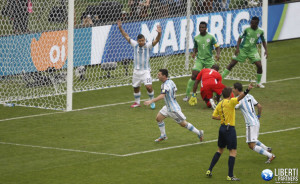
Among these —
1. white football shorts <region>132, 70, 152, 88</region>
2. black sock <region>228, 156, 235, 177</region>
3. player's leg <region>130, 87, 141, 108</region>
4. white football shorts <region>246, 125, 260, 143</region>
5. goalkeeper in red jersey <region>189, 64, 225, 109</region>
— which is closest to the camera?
black sock <region>228, 156, 235, 177</region>

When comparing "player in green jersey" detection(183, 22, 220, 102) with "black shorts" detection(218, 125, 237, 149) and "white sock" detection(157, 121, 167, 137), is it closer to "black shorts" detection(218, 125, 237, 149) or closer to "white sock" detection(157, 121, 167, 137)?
"white sock" detection(157, 121, 167, 137)

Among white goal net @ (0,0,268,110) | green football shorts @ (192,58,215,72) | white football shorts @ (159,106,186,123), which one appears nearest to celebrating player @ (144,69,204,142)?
white football shorts @ (159,106,186,123)

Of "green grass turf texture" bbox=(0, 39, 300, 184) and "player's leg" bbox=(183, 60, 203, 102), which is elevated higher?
"player's leg" bbox=(183, 60, 203, 102)

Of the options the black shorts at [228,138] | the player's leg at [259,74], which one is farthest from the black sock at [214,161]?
the player's leg at [259,74]

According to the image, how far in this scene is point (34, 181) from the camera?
1262 centimetres

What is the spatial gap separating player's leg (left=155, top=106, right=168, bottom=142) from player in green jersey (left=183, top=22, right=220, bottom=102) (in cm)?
470

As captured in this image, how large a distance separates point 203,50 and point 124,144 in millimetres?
5797

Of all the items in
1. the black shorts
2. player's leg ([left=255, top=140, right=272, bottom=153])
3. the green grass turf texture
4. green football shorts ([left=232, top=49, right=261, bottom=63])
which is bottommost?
the green grass turf texture

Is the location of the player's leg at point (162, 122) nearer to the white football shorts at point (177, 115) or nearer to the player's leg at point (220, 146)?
the white football shorts at point (177, 115)

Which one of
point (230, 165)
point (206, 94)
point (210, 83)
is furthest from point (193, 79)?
point (230, 165)

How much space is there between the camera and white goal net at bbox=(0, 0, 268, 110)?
19984 millimetres

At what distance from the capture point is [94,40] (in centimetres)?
2291

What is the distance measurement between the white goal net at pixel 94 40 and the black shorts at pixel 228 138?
25.9 feet

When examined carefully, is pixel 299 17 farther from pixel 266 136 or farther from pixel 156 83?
pixel 266 136
